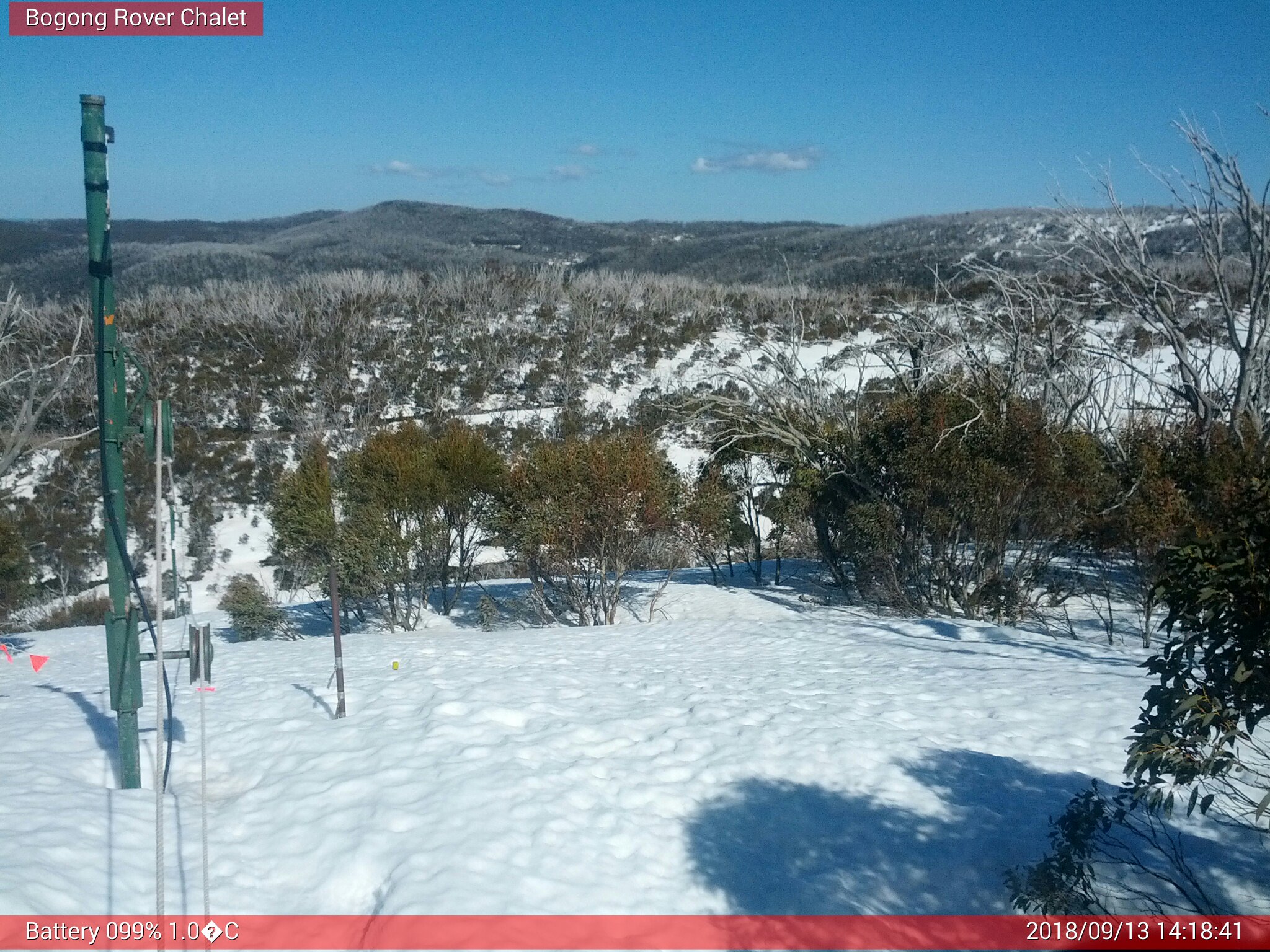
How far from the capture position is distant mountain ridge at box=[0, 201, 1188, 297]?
3895 centimetres

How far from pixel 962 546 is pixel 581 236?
7549 cm

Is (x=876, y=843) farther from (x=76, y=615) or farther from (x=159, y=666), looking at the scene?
(x=76, y=615)

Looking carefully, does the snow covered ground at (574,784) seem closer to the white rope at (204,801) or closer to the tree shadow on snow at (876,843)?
the tree shadow on snow at (876,843)

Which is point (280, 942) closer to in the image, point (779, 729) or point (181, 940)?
point (181, 940)

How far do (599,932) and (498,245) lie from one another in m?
72.8

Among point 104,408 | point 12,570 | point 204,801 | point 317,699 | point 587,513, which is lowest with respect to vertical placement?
point 12,570

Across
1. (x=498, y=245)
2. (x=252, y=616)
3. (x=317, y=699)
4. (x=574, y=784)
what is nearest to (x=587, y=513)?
(x=252, y=616)

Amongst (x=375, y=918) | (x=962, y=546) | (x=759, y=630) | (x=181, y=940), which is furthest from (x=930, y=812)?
(x=962, y=546)

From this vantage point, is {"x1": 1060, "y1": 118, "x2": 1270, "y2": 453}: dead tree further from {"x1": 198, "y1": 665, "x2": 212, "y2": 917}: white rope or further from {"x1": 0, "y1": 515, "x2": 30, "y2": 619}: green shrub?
{"x1": 0, "y1": 515, "x2": 30, "y2": 619}: green shrub

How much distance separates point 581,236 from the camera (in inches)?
3287

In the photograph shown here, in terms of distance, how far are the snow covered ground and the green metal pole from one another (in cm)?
70

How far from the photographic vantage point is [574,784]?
548 centimetres

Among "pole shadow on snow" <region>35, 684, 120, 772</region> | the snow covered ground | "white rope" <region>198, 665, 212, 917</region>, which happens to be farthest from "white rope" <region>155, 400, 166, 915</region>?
"pole shadow on snow" <region>35, 684, 120, 772</region>

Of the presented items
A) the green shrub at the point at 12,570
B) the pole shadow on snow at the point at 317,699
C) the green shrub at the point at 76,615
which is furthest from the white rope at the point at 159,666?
the green shrub at the point at 76,615
